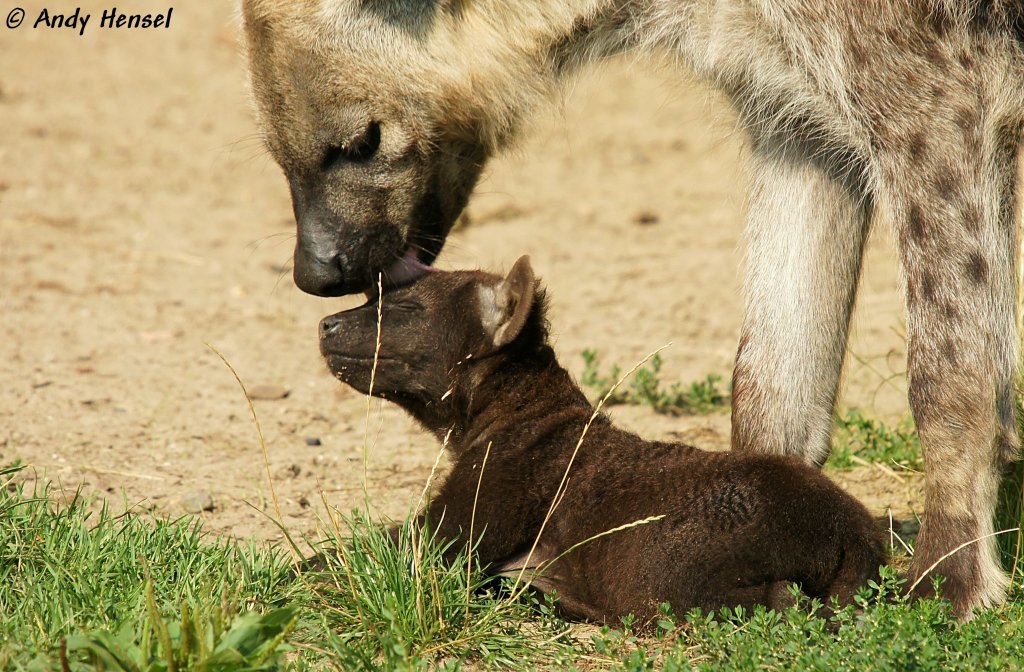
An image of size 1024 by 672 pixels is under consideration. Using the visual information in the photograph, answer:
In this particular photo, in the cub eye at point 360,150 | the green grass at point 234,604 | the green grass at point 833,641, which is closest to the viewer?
the green grass at point 234,604

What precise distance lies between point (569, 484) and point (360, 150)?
1334 mm

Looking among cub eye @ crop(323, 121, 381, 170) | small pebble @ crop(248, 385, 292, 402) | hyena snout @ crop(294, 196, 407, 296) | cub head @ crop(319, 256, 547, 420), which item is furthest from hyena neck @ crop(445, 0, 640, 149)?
small pebble @ crop(248, 385, 292, 402)

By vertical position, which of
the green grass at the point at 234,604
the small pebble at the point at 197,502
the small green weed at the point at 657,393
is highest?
the small green weed at the point at 657,393

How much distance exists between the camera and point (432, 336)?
4.00 m

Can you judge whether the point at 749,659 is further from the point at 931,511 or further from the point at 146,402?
the point at 146,402

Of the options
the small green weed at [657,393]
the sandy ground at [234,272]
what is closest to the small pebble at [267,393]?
the sandy ground at [234,272]

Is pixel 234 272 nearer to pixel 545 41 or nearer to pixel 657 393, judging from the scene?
pixel 657 393

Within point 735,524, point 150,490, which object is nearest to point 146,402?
point 150,490

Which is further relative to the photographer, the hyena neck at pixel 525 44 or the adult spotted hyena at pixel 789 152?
the hyena neck at pixel 525 44

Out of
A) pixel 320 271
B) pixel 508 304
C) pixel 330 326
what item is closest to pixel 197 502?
pixel 330 326

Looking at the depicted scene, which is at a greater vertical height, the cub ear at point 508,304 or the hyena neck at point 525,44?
the hyena neck at point 525,44

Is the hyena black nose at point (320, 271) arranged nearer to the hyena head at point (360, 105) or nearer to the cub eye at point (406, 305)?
the hyena head at point (360, 105)

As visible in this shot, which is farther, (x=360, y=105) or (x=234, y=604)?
(x=360, y=105)

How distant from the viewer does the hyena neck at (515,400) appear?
389 cm
